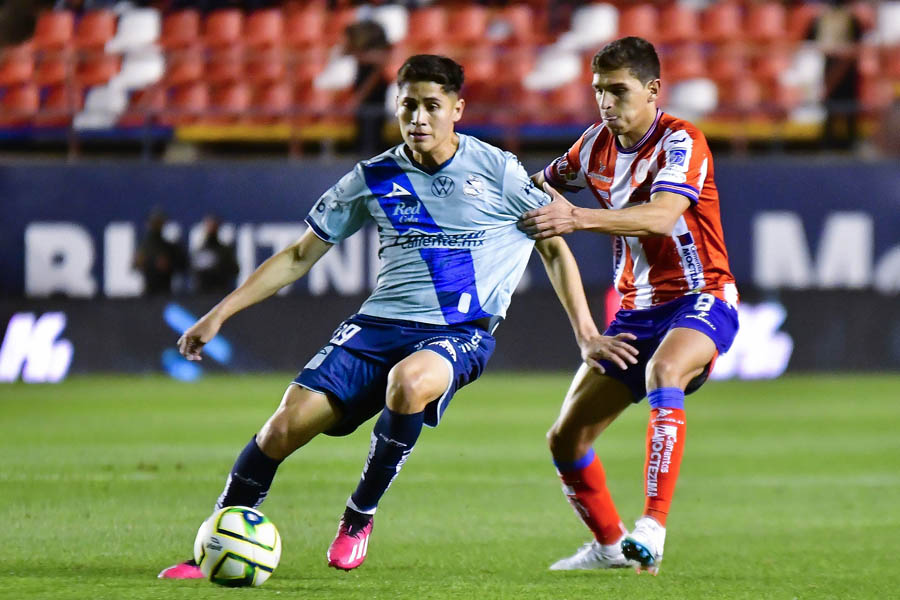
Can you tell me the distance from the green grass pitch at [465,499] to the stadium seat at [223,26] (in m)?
5.49

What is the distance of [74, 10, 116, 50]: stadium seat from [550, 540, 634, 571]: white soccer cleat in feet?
43.2

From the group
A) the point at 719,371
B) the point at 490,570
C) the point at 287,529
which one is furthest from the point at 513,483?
the point at 719,371

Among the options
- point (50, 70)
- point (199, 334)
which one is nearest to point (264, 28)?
point (50, 70)

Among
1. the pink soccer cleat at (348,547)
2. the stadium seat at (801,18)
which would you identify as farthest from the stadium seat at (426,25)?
the pink soccer cleat at (348,547)

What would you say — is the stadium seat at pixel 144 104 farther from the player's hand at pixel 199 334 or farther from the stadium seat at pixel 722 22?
the player's hand at pixel 199 334

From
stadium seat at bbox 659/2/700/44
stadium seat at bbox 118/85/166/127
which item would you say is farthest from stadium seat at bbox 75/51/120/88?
stadium seat at bbox 659/2/700/44

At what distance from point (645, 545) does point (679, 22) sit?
14.2 m

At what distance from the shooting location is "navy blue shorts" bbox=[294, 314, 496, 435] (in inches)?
212

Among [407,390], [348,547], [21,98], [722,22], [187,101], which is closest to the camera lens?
[407,390]

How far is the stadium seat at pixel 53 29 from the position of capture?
17844mm

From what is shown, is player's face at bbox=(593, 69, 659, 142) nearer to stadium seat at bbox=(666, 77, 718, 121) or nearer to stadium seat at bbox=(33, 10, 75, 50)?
stadium seat at bbox=(666, 77, 718, 121)

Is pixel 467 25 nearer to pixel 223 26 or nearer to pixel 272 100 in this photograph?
pixel 272 100

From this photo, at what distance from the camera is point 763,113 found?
17609 millimetres

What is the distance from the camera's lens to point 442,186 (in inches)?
225
